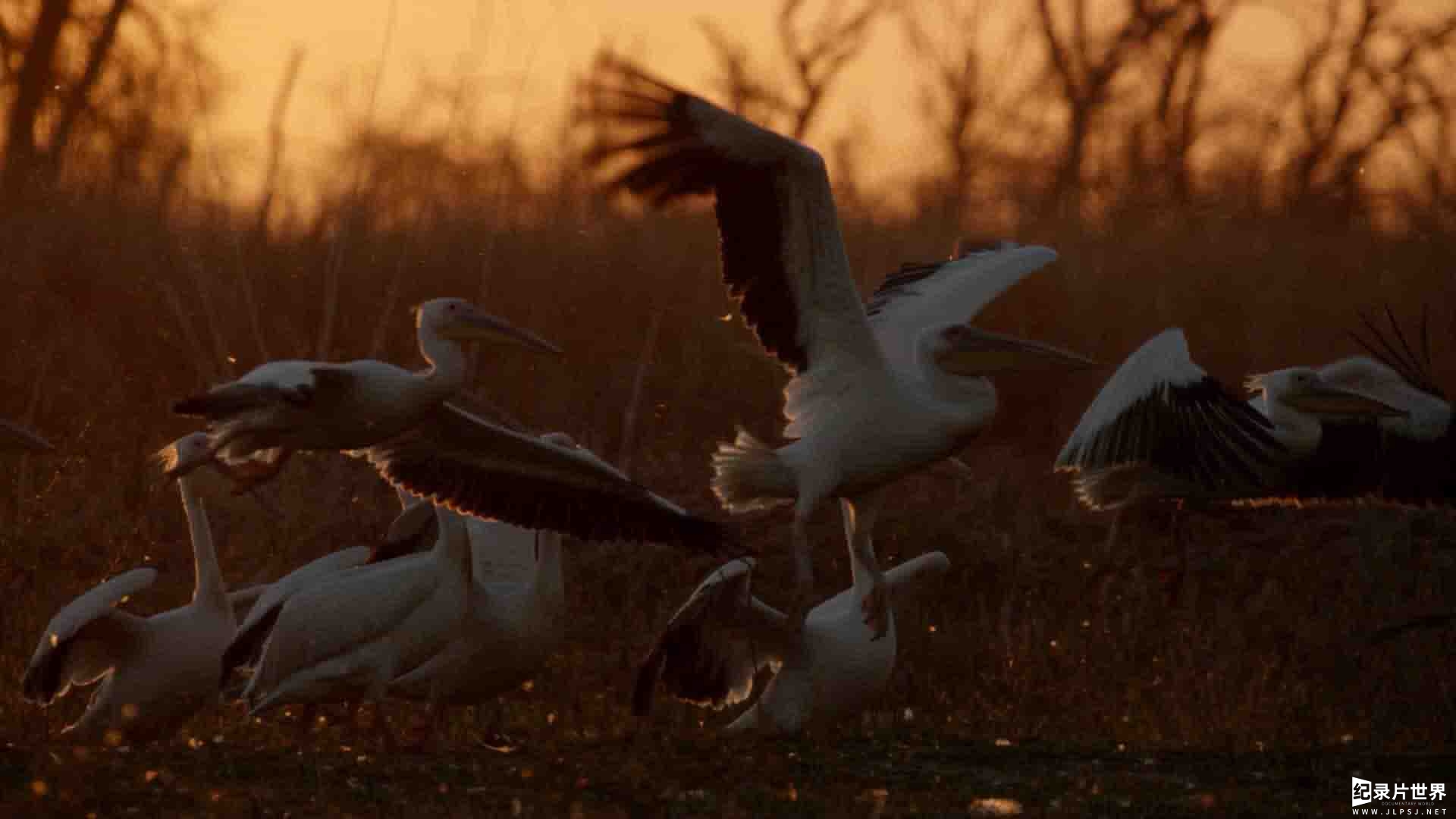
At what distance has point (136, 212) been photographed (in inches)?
667

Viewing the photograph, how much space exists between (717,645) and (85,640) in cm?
197

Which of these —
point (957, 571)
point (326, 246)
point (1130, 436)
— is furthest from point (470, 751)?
point (326, 246)

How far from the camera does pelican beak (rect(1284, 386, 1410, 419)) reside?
8812 mm

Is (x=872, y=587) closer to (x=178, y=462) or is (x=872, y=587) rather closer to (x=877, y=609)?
(x=877, y=609)

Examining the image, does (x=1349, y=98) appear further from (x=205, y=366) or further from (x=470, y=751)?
(x=470, y=751)

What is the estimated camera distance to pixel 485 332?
23.9 ft

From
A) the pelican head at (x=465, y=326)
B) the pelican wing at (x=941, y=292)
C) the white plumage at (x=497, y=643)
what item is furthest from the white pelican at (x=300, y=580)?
the pelican wing at (x=941, y=292)

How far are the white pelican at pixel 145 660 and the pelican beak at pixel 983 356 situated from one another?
95.0 inches

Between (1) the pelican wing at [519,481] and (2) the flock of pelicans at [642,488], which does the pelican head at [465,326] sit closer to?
(2) the flock of pelicans at [642,488]

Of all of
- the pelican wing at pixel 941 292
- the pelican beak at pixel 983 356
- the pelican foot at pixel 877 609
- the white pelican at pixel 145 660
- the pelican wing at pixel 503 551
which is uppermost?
the pelican wing at pixel 941 292

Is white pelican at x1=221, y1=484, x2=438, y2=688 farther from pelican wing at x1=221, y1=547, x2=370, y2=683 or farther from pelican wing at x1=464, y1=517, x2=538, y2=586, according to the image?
pelican wing at x1=464, y1=517, x2=538, y2=586

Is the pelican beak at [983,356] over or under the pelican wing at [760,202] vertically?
under

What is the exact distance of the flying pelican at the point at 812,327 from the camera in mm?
6820

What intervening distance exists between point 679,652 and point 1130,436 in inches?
75.3
